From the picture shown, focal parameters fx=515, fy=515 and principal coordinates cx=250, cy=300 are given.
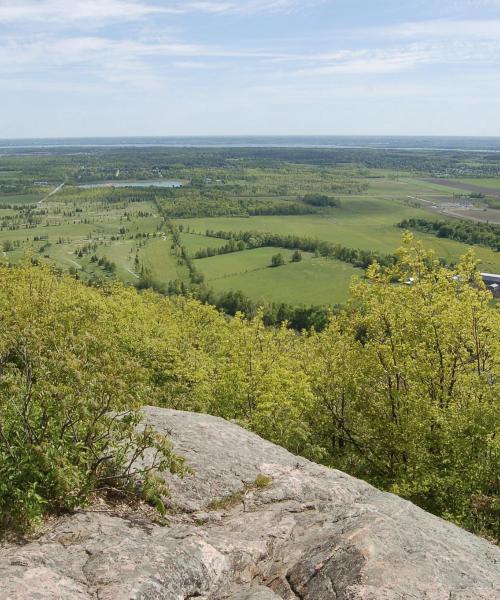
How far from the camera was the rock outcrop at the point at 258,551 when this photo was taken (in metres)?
10.2

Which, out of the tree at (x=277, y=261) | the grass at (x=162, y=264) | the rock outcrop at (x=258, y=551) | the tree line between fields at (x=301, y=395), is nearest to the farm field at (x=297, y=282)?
the tree at (x=277, y=261)

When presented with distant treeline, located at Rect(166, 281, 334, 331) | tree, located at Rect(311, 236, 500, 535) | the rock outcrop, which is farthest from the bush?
distant treeline, located at Rect(166, 281, 334, 331)

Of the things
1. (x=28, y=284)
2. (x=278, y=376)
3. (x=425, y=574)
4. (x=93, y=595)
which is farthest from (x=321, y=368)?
(x=28, y=284)

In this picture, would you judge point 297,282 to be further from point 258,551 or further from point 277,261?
point 258,551

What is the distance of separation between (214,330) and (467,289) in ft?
87.4

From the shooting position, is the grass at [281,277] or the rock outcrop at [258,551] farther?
the grass at [281,277]

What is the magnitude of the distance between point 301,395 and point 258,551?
1638 centimetres

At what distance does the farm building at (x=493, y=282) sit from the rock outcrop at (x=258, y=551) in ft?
404

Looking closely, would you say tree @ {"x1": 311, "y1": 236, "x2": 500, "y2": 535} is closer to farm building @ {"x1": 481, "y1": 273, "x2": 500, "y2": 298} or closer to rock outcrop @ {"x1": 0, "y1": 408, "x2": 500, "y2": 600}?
rock outcrop @ {"x1": 0, "y1": 408, "x2": 500, "y2": 600}

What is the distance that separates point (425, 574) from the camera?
35.1 feet

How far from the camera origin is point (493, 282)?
13575cm

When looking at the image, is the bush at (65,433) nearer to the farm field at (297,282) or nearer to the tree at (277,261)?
the farm field at (297,282)

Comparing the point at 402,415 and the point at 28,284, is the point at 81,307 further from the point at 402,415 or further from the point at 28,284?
the point at 402,415

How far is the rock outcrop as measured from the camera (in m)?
10.2
